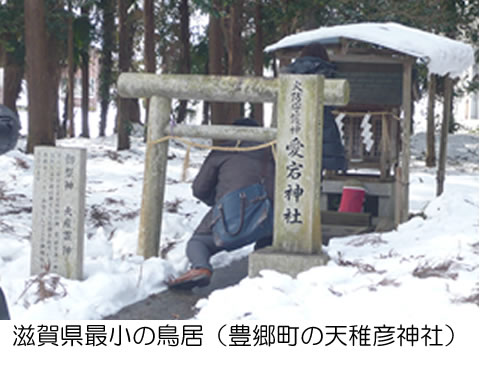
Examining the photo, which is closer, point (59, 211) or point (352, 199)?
point (59, 211)

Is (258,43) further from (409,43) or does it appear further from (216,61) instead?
(409,43)

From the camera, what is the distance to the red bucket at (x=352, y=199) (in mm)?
9953

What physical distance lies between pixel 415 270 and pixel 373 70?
5.26 meters

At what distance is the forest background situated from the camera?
44.5 ft

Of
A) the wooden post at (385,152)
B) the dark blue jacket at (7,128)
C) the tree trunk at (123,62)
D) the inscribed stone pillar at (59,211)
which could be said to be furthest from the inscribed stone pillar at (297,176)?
the tree trunk at (123,62)

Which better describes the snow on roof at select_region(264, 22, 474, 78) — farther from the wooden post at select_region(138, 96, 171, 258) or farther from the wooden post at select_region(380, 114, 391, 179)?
the wooden post at select_region(138, 96, 171, 258)

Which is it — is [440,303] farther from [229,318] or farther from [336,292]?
[229,318]

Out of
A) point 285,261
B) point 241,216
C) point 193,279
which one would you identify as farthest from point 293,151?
point 193,279

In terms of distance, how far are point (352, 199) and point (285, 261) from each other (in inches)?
174

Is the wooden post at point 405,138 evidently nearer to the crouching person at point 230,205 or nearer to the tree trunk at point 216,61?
the crouching person at point 230,205

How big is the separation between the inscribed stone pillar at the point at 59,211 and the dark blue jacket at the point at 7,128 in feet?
9.56

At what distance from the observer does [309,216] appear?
574cm

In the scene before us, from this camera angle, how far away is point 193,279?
579cm

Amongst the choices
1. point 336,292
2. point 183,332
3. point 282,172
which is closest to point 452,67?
point 282,172
